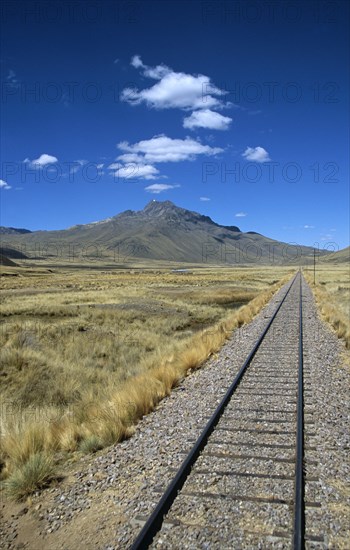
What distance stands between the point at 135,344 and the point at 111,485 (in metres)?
13.8

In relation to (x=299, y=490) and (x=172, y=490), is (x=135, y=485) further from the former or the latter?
(x=299, y=490)

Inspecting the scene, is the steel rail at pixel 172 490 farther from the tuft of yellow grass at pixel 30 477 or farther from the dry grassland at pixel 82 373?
→ the tuft of yellow grass at pixel 30 477

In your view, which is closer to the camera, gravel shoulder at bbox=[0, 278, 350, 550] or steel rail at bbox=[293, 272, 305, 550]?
steel rail at bbox=[293, 272, 305, 550]

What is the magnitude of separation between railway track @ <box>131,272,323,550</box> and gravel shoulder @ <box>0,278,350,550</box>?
0.73 feet

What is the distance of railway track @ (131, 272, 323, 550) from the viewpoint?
4.46 metres

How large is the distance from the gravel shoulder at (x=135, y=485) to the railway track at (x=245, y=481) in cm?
22

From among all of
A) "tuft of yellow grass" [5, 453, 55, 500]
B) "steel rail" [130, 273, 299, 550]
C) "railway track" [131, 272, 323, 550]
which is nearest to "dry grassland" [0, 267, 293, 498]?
"tuft of yellow grass" [5, 453, 55, 500]

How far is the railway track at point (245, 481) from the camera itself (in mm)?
4465

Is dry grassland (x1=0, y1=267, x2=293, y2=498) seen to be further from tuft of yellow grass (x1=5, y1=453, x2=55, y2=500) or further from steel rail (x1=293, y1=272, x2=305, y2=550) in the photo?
steel rail (x1=293, y1=272, x2=305, y2=550)

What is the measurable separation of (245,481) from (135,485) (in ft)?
4.72

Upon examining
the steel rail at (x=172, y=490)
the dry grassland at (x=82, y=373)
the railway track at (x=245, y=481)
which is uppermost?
the steel rail at (x=172, y=490)

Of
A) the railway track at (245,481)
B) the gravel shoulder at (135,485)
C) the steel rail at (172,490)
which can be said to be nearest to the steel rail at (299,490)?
the railway track at (245,481)

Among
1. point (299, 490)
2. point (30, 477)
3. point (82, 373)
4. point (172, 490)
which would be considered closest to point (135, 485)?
point (172, 490)

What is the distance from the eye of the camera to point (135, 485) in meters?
5.65
